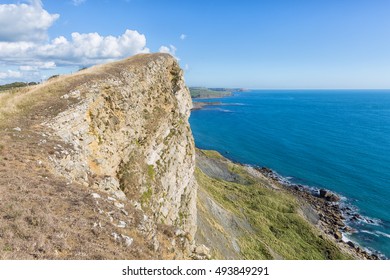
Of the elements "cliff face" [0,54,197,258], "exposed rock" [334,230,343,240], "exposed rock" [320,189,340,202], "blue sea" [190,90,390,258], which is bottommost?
"exposed rock" [334,230,343,240]

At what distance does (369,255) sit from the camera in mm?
63500

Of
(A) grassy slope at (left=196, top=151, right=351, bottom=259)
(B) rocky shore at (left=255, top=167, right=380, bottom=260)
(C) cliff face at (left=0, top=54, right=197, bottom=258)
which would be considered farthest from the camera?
(B) rocky shore at (left=255, top=167, right=380, bottom=260)

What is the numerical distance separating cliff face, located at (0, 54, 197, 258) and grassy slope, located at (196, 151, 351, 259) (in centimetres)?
1696

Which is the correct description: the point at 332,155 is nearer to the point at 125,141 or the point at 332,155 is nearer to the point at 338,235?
the point at 338,235

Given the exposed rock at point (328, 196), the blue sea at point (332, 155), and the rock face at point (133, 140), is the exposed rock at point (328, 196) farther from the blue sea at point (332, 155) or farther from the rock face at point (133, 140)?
the rock face at point (133, 140)

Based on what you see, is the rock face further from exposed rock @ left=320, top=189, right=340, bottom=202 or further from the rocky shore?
exposed rock @ left=320, top=189, right=340, bottom=202

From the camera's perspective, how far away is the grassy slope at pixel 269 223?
188 ft

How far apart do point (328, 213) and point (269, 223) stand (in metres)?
23.4

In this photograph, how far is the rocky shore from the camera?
66.1 m

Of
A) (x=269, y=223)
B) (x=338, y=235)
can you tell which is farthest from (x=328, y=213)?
(x=269, y=223)

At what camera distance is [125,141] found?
34.1 meters

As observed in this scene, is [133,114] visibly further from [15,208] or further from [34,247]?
[34,247]

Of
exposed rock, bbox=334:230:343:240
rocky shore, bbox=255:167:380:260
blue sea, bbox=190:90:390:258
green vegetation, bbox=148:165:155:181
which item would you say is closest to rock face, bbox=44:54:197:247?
green vegetation, bbox=148:165:155:181

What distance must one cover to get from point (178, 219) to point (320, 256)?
121 feet
